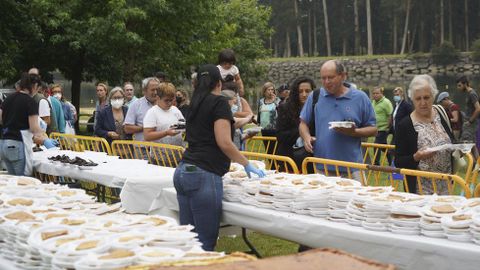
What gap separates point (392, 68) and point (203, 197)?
78765 millimetres

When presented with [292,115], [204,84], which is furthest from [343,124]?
[292,115]

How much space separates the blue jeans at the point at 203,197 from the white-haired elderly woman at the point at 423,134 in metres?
1.56

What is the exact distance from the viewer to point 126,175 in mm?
7359

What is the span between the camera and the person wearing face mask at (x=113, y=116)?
37.4 feet

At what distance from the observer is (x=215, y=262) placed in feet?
10.2

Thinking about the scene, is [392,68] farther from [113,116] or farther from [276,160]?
[276,160]

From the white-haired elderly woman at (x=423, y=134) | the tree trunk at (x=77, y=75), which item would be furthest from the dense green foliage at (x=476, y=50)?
the white-haired elderly woman at (x=423, y=134)

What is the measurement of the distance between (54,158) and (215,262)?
6417mm

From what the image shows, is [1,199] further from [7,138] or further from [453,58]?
[453,58]

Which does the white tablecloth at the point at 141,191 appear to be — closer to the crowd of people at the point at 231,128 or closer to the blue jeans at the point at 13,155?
the crowd of people at the point at 231,128

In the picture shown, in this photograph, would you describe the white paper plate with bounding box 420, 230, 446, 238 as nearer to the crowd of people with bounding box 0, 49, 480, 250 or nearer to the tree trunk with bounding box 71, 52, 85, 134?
the crowd of people with bounding box 0, 49, 480, 250

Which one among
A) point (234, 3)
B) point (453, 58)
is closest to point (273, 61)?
point (453, 58)

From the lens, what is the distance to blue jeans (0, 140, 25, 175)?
8.96m

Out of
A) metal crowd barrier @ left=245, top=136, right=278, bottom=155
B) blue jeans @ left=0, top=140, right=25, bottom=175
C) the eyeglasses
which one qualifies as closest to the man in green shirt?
metal crowd barrier @ left=245, top=136, right=278, bottom=155
